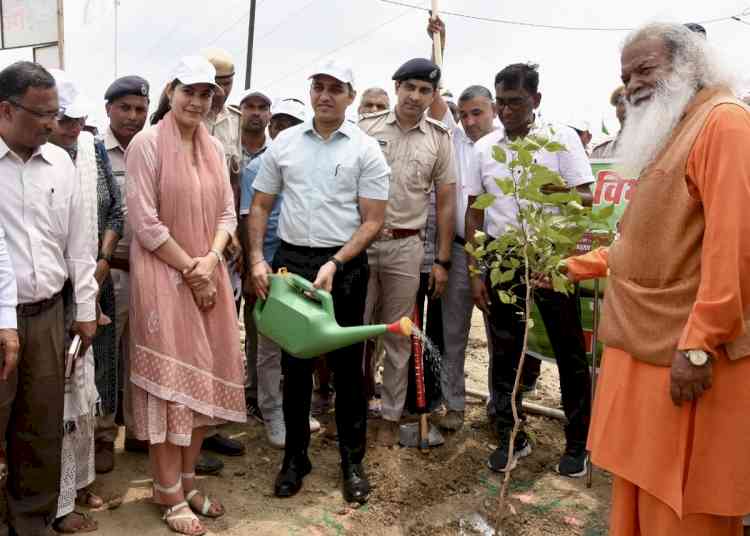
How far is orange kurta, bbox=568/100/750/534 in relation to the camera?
2230 millimetres

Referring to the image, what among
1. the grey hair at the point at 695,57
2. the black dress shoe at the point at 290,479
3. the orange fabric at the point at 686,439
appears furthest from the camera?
the black dress shoe at the point at 290,479

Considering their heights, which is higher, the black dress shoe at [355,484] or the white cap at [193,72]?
the white cap at [193,72]

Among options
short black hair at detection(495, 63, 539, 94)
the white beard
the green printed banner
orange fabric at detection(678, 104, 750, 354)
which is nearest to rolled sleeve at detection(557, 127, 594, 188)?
the green printed banner

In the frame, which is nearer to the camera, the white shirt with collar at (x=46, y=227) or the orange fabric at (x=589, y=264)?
the white shirt with collar at (x=46, y=227)

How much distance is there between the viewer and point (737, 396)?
2346 millimetres

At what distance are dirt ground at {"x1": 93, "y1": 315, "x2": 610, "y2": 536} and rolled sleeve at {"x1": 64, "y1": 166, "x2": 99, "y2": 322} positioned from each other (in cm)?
106

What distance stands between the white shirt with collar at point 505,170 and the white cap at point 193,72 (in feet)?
4.89

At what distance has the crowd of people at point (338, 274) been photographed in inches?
94.1

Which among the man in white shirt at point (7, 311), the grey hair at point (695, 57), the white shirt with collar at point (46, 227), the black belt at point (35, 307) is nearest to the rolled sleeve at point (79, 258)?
the white shirt with collar at point (46, 227)

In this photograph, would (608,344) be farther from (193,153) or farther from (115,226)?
(115,226)

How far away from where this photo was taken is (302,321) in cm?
326

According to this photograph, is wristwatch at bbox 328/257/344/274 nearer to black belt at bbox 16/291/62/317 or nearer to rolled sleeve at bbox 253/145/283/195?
rolled sleeve at bbox 253/145/283/195

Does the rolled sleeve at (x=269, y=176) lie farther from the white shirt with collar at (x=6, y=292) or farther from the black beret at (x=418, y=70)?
the white shirt with collar at (x=6, y=292)

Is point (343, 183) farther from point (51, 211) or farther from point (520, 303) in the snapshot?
point (51, 211)
